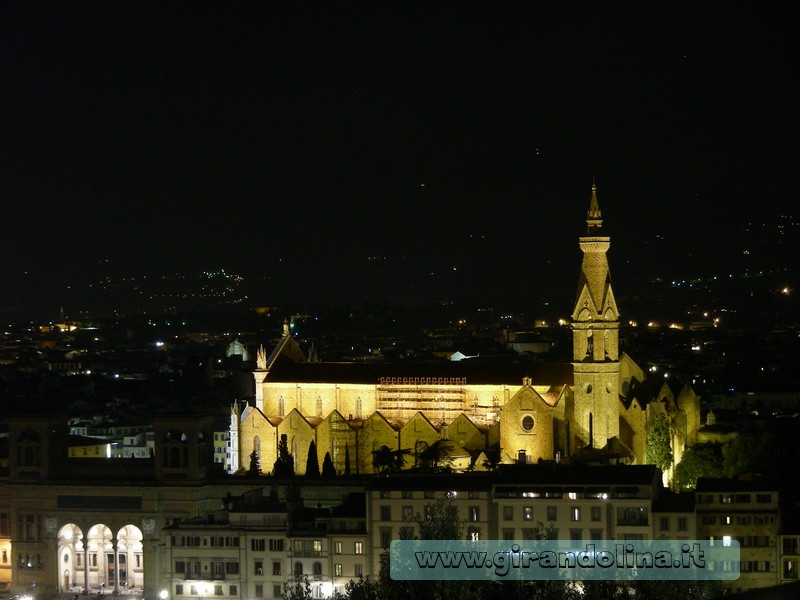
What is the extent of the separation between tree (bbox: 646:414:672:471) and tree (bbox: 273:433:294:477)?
13.2 meters

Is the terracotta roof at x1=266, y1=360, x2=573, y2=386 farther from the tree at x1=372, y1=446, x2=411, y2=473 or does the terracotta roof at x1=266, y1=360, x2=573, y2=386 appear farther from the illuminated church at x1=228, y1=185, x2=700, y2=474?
the tree at x1=372, y1=446, x2=411, y2=473

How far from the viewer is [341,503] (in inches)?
2400

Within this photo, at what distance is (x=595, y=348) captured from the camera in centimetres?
6781

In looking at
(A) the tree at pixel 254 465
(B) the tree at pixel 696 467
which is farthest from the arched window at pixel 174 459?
(B) the tree at pixel 696 467

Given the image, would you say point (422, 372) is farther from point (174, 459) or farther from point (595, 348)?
point (174, 459)

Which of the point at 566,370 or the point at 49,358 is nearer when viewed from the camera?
the point at 566,370

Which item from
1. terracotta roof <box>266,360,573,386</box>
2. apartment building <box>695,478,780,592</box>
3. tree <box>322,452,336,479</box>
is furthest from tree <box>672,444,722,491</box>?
tree <box>322,452,336,479</box>

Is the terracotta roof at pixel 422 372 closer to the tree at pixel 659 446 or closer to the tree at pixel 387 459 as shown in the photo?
the tree at pixel 387 459

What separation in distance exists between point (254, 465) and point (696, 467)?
17.6 m

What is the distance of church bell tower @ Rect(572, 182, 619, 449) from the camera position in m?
66.5

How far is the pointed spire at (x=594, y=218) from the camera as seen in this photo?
2699 inches

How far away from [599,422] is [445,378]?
823 centimetres

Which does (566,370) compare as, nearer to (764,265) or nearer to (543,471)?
(543,471)

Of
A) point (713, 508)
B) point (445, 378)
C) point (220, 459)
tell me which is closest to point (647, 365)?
point (220, 459)
